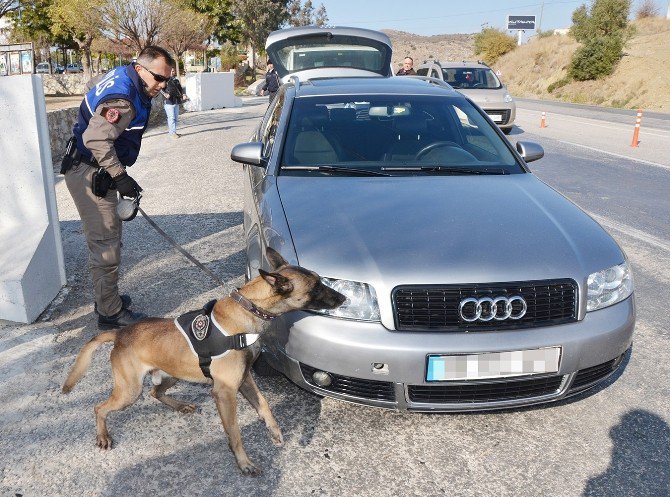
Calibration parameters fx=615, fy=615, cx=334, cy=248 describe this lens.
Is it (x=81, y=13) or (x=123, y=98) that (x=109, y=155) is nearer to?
(x=123, y=98)

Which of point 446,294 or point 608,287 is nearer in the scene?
point 446,294

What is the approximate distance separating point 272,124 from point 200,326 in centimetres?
241

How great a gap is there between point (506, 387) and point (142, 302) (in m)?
2.89

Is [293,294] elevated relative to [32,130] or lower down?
lower down

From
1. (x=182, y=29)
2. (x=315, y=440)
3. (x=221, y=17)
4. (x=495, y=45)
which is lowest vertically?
(x=315, y=440)

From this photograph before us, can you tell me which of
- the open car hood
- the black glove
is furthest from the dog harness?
the open car hood

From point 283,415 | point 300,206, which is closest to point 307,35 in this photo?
point 300,206

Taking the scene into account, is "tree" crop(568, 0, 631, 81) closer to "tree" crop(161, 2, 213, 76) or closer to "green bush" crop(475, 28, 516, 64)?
"green bush" crop(475, 28, 516, 64)

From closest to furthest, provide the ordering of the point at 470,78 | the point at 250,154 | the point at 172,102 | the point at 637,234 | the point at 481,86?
the point at 250,154 → the point at 637,234 → the point at 172,102 → the point at 481,86 → the point at 470,78

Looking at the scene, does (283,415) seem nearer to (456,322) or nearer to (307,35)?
(456,322)

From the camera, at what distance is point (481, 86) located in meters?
16.2

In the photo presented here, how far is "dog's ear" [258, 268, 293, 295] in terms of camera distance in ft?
8.07

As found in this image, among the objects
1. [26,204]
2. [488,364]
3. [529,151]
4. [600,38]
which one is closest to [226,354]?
[488,364]

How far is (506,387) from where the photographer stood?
2721 mm
